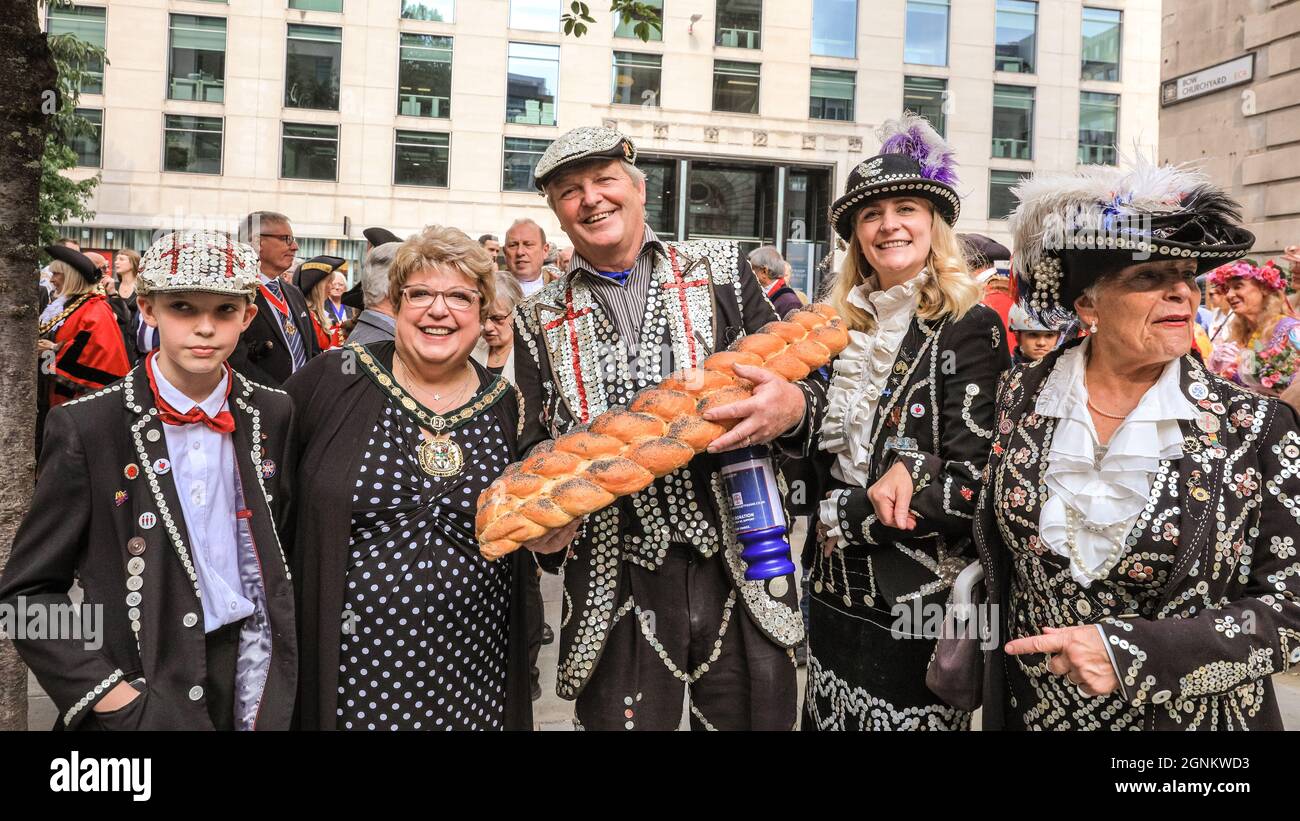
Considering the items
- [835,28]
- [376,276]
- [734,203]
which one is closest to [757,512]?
[376,276]

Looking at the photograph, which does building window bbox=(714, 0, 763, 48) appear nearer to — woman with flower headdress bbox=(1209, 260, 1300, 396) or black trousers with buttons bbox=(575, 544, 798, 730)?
woman with flower headdress bbox=(1209, 260, 1300, 396)

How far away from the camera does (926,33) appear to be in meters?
28.0

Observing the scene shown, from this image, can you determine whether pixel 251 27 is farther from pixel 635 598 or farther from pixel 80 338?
pixel 635 598

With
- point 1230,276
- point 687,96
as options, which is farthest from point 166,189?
point 1230,276

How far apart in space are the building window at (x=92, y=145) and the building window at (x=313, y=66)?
5.03 metres

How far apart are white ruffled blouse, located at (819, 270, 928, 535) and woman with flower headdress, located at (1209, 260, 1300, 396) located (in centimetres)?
445

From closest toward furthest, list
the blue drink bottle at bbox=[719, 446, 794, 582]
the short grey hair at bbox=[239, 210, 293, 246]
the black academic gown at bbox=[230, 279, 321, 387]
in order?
the blue drink bottle at bbox=[719, 446, 794, 582] → the black academic gown at bbox=[230, 279, 321, 387] → the short grey hair at bbox=[239, 210, 293, 246]

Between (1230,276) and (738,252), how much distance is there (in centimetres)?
554

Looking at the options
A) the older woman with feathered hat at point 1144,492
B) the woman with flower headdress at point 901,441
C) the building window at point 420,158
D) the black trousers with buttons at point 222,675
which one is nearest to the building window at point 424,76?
the building window at point 420,158

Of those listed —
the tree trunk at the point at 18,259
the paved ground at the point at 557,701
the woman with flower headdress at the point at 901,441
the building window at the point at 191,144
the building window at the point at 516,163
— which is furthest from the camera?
the building window at the point at 516,163

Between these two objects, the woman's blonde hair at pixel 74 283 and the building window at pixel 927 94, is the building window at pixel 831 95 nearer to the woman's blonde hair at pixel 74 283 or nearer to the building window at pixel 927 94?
the building window at pixel 927 94

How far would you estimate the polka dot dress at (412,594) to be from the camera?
8.54 ft

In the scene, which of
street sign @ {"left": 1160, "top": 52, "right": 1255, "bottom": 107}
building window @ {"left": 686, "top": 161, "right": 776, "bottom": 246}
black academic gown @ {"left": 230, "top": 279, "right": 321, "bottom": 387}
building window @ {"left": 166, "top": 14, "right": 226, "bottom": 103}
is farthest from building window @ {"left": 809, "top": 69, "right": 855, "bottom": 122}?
black academic gown @ {"left": 230, "top": 279, "right": 321, "bottom": 387}

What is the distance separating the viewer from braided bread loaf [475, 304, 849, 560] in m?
2.26
